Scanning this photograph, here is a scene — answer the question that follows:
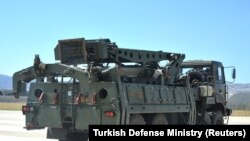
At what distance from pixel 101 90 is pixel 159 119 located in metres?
2.37

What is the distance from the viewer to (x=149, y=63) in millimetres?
15102

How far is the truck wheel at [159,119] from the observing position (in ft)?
44.8

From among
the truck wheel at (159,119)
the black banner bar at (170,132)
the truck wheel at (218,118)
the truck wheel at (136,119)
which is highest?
the black banner bar at (170,132)

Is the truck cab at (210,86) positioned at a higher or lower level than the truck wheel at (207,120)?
higher

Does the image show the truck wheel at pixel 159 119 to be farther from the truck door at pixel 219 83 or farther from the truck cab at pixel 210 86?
the truck door at pixel 219 83

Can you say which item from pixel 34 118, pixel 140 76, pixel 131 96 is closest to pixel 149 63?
pixel 140 76

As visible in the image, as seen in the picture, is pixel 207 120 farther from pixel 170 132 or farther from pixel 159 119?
pixel 170 132

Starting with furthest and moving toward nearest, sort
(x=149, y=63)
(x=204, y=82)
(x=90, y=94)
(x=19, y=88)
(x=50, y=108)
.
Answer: (x=204, y=82) < (x=149, y=63) < (x=19, y=88) < (x=50, y=108) < (x=90, y=94)

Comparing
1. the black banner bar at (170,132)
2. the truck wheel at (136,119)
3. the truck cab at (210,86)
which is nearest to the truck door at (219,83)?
the truck cab at (210,86)

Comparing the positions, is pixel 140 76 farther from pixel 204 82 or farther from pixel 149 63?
pixel 204 82

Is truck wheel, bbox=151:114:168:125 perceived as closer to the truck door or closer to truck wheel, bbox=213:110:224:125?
truck wheel, bbox=213:110:224:125

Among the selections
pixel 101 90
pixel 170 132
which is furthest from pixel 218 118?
pixel 170 132

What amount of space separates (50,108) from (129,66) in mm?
2608

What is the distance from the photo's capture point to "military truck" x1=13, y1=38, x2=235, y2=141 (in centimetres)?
1227
